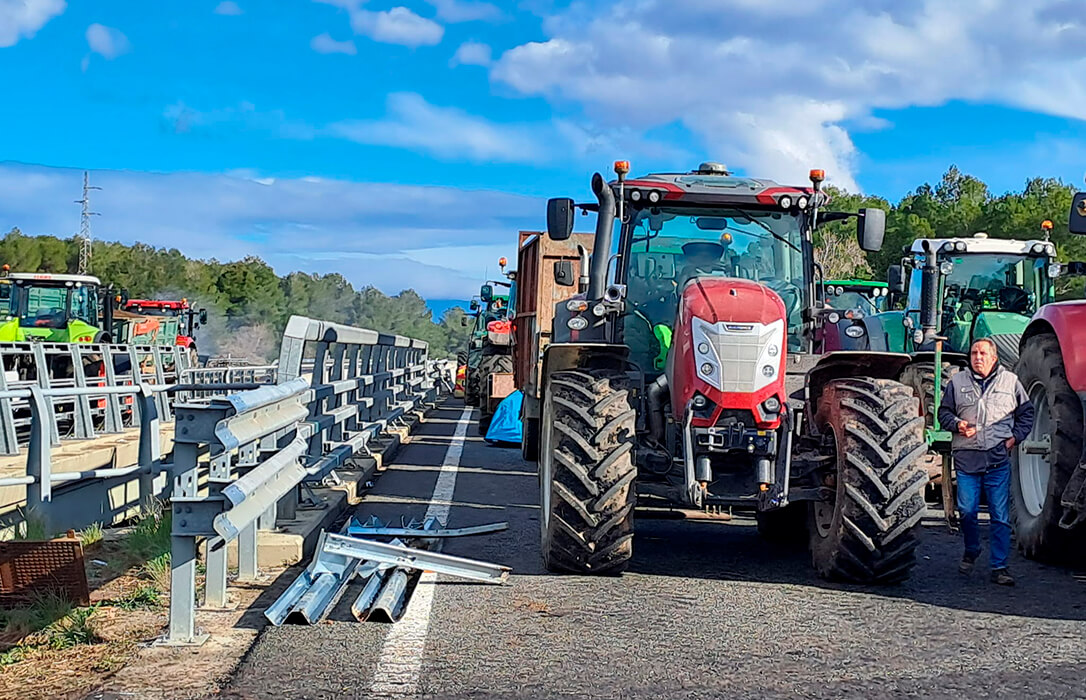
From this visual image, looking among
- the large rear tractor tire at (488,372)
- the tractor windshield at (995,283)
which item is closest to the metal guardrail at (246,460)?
the tractor windshield at (995,283)

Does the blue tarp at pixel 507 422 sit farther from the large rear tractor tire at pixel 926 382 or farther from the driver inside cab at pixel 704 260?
the driver inside cab at pixel 704 260

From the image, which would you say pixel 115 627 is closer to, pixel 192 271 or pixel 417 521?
pixel 417 521

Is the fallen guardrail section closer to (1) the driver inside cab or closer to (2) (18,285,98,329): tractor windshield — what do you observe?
(1) the driver inside cab

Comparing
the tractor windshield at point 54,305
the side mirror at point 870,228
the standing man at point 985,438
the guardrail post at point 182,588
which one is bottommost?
the guardrail post at point 182,588

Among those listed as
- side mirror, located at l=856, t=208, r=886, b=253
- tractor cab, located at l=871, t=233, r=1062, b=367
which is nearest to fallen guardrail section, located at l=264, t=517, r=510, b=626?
side mirror, located at l=856, t=208, r=886, b=253

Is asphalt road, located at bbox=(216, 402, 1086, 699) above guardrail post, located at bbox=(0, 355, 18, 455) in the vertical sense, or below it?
below

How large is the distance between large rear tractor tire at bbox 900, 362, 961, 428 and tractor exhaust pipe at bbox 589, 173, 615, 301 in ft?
10.2

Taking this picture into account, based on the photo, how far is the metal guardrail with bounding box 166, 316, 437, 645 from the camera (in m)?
5.37

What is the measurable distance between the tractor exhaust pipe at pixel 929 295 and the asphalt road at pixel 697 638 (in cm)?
398

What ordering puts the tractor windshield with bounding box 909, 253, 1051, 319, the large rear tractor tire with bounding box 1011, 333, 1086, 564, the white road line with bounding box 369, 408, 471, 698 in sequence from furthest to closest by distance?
the tractor windshield with bounding box 909, 253, 1051, 319
the large rear tractor tire with bounding box 1011, 333, 1086, 564
the white road line with bounding box 369, 408, 471, 698

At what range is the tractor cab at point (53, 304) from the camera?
75.3 feet

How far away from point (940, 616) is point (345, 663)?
3.24 metres

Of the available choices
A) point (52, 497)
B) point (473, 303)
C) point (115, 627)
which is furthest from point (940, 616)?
point (473, 303)

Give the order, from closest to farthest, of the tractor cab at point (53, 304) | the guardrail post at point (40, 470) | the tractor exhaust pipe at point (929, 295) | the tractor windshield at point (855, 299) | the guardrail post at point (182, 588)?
the guardrail post at point (182, 588)
the guardrail post at point (40, 470)
the tractor exhaust pipe at point (929, 295)
the tractor windshield at point (855, 299)
the tractor cab at point (53, 304)
